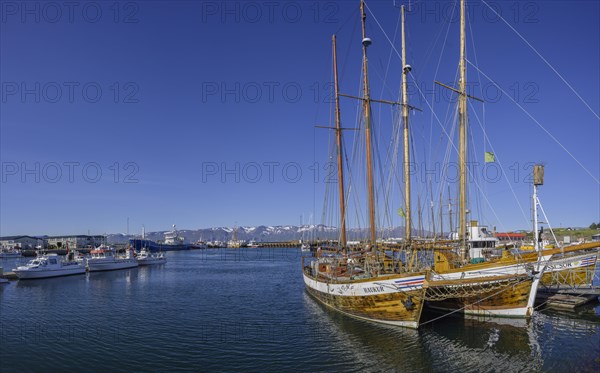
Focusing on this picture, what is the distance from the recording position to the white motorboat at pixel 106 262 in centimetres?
7439

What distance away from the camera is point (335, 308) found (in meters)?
29.5

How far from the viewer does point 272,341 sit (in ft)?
75.1

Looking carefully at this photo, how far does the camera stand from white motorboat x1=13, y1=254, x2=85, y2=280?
58125mm

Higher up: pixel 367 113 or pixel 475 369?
pixel 367 113

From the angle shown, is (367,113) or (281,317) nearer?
(281,317)

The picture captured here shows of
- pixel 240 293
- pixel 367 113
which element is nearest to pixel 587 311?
pixel 367 113

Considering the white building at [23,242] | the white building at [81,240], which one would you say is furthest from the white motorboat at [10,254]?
the white building at [81,240]

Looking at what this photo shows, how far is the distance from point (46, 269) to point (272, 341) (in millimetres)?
55804

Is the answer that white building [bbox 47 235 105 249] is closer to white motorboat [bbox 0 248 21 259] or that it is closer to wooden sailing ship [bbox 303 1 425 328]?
white motorboat [bbox 0 248 21 259]

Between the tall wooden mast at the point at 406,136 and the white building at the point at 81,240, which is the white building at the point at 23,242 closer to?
the white building at the point at 81,240

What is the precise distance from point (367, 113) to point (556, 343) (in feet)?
71.7

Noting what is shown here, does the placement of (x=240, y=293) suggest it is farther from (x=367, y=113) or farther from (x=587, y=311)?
(x=587, y=311)

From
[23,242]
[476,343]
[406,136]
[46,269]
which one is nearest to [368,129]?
[406,136]

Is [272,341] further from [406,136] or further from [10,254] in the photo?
[10,254]
